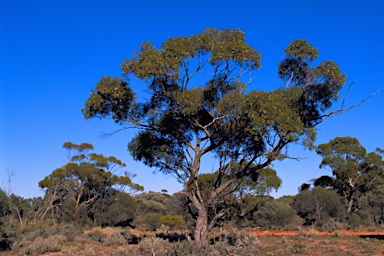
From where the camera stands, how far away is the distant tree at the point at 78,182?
40.8m

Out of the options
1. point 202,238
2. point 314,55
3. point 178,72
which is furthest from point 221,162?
point 314,55

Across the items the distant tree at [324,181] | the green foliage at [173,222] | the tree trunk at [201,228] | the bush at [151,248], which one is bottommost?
the bush at [151,248]

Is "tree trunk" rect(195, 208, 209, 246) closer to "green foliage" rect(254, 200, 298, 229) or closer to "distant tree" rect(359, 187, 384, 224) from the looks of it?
"green foliage" rect(254, 200, 298, 229)

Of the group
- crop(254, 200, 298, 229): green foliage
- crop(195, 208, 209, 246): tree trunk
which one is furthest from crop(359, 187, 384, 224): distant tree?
crop(195, 208, 209, 246): tree trunk

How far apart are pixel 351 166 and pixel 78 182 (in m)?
29.4

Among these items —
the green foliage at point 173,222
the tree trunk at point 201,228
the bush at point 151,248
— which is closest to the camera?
the bush at point 151,248

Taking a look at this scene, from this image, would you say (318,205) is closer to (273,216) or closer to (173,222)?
(273,216)

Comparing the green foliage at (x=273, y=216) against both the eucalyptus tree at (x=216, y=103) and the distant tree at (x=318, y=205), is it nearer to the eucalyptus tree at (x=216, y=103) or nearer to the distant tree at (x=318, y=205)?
the distant tree at (x=318, y=205)

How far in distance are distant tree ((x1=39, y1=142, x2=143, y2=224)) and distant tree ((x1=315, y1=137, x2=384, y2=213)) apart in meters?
24.5

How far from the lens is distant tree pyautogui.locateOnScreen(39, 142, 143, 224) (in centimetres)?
4084

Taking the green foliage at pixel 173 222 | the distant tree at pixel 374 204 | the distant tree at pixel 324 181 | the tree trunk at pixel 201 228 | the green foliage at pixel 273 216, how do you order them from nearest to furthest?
the tree trunk at pixel 201 228 → the green foliage at pixel 273 216 → the green foliage at pixel 173 222 → the distant tree at pixel 374 204 → the distant tree at pixel 324 181

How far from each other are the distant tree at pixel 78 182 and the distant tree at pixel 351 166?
24540mm

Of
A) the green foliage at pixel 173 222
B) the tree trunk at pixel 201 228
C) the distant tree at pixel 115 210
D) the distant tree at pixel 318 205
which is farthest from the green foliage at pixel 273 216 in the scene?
the tree trunk at pixel 201 228

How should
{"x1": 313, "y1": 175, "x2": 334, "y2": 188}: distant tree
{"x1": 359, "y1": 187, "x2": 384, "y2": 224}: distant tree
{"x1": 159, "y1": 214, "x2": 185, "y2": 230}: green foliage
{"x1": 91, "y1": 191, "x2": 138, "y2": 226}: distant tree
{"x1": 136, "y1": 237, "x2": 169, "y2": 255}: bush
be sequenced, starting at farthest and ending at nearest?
{"x1": 313, "y1": 175, "x2": 334, "y2": 188}: distant tree, {"x1": 91, "y1": 191, "x2": 138, "y2": 226}: distant tree, {"x1": 359, "y1": 187, "x2": 384, "y2": 224}: distant tree, {"x1": 159, "y1": 214, "x2": 185, "y2": 230}: green foliage, {"x1": 136, "y1": 237, "x2": 169, "y2": 255}: bush
